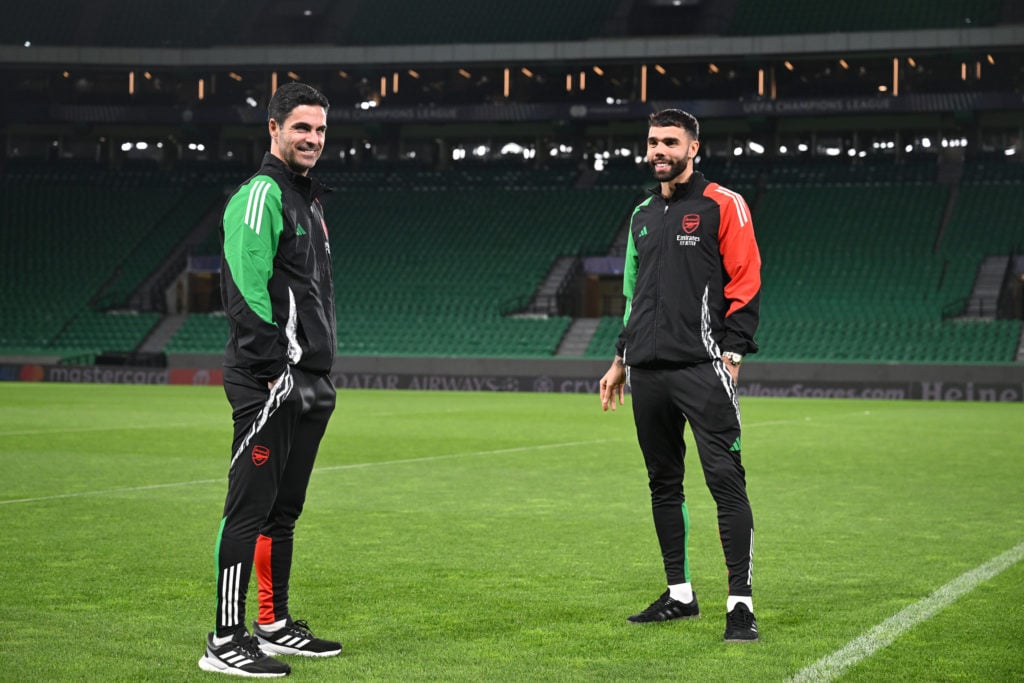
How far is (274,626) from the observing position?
19.7 ft

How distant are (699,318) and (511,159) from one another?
49.5 m

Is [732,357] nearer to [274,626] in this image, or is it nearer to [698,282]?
[698,282]

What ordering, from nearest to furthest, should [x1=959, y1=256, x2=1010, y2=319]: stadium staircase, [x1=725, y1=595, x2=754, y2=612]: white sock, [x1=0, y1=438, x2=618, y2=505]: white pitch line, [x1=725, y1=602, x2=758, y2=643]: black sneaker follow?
[x1=725, y1=602, x2=758, y2=643]: black sneaker
[x1=725, y1=595, x2=754, y2=612]: white sock
[x1=0, y1=438, x2=618, y2=505]: white pitch line
[x1=959, y1=256, x2=1010, y2=319]: stadium staircase

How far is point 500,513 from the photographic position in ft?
36.2

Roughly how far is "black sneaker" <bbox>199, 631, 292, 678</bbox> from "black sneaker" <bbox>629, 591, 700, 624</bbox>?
6.16 ft

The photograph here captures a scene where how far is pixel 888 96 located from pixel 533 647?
45.1m

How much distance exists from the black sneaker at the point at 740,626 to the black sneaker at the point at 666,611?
1.45 ft


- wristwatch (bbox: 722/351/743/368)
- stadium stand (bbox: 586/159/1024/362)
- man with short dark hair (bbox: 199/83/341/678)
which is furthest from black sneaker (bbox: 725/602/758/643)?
stadium stand (bbox: 586/159/1024/362)

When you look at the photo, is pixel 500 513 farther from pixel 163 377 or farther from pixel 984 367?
pixel 163 377

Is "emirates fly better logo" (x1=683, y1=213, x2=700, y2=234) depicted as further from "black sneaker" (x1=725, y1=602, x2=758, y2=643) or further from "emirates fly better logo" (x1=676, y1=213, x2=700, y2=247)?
"black sneaker" (x1=725, y1=602, x2=758, y2=643)

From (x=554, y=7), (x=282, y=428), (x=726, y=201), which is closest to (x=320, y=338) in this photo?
(x=282, y=428)

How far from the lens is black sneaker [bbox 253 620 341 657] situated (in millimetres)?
5875

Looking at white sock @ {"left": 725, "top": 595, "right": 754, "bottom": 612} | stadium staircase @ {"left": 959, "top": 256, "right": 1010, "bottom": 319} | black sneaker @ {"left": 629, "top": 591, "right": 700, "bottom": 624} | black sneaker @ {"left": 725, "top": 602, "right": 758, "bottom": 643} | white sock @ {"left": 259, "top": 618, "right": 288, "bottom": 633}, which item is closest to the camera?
white sock @ {"left": 259, "top": 618, "right": 288, "bottom": 633}

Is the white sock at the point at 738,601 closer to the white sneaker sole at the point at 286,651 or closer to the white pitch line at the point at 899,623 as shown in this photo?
the white pitch line at the point at 899,623
